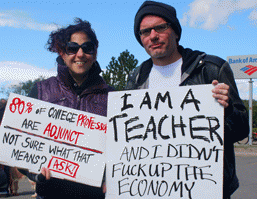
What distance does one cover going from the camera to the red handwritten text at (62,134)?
2.35 metres

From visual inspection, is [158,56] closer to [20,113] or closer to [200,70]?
[200,70]

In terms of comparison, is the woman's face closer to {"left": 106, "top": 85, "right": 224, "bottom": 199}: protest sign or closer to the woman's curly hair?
the woman's curly hair

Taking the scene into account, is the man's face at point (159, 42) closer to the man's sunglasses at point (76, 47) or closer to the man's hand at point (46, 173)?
the man's sunglasses at point (76, 47)

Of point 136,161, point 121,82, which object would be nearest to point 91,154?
point 136,161

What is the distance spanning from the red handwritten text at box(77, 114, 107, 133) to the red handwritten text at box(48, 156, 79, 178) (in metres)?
0.30

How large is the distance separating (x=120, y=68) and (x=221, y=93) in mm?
33755

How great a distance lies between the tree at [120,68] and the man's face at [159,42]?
104 ft

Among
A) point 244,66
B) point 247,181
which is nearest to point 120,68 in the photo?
point 244,66

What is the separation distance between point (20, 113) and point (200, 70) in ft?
4.60

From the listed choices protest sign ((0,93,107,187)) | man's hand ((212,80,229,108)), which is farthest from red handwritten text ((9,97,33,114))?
man's hand ((212,80,229,108))

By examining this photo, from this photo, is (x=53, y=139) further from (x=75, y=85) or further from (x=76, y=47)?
(x=76, y=47)

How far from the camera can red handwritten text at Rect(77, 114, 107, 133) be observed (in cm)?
235

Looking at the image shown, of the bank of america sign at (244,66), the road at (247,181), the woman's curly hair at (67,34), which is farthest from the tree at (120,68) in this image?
the woman's curly hair at (67,34)

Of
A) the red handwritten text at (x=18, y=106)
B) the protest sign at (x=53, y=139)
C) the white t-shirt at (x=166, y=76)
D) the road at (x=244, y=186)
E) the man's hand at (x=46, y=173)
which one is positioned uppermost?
the white t-shirt at (x=166, y=76)
